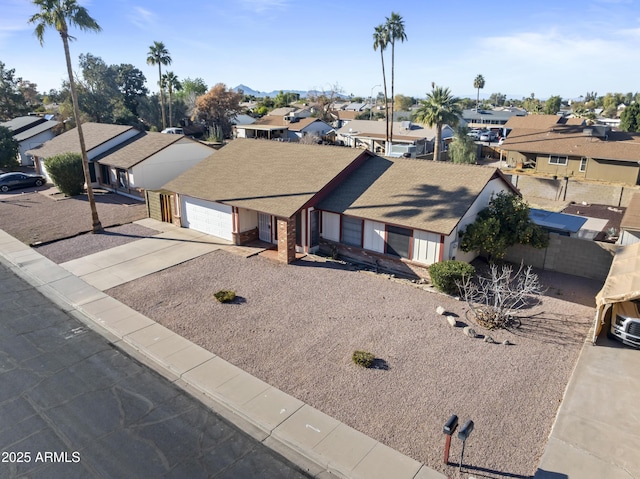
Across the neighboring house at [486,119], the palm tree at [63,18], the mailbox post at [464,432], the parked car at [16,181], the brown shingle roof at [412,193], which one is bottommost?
the mailbox post at [464,432]

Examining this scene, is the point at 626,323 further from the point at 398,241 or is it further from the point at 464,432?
the point at 398,241

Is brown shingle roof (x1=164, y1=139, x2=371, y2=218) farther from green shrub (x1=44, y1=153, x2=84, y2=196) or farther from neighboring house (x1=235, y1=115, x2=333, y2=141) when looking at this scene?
neighboring house (x1=235, y1=115, x2=333, y2=141)

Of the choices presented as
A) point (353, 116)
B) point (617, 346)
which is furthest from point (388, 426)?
point (353, 116)

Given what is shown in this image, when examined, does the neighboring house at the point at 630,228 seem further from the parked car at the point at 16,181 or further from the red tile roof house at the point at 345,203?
the parked car at the point at 16,181

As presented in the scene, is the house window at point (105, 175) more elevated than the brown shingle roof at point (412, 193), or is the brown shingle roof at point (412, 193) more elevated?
the brown shingle roof at point (412, 193)

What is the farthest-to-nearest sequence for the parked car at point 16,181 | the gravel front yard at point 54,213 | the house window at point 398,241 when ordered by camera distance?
the parked car at point 16,181 → the gravel front yard at point 54,213 → the house window at point 398,241

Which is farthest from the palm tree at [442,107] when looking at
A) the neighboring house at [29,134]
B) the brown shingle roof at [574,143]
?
the neighboring house at [29,134]

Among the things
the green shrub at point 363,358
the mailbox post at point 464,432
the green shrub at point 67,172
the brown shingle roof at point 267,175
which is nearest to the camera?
the mailbox post at point 464,432

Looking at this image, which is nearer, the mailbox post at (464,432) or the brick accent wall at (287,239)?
the mailbox post at (464,432)
